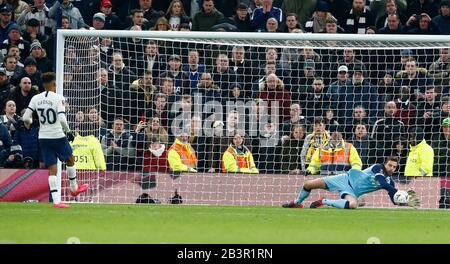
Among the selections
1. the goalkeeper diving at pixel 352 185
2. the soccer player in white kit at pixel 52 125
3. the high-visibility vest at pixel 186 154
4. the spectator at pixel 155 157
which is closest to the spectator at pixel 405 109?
the goalkeeper diving at pixel 352 185

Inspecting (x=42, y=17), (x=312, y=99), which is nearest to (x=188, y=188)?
(x=312, y=99)

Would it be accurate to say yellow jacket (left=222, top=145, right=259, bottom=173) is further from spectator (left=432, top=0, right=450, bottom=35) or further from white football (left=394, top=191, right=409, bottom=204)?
spectator (left=432, top=0, right=450, bottom=35)

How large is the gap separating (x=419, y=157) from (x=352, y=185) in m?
2.02

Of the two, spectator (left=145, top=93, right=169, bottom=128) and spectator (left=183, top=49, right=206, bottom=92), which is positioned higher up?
spectator (left=183, top=49, right=206, bottom=92)

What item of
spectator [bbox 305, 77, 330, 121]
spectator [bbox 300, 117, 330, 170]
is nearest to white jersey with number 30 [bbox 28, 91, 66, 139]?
spectator [bbox 300, 117, 330, 170]

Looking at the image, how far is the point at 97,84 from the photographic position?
20.9m

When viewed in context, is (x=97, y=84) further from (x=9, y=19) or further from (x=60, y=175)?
(x=9, y=19)

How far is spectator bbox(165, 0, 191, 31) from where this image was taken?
2492 cm

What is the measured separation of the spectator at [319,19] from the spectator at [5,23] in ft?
20.2

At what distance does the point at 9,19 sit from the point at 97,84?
18.7 ft

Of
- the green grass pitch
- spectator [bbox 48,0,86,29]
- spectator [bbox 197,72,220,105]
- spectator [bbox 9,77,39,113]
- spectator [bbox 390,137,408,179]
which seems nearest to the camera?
the green grass pitch

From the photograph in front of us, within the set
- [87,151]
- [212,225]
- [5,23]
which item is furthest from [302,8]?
[212,225]

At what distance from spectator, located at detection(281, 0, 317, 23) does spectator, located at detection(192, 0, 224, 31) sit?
1.53m

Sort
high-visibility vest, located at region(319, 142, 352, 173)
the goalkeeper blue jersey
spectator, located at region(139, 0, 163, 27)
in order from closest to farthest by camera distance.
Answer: the goalkeeper blue jersey → high-visibility vest, located at region(319, 142, 352, 173) → spectator, located at region(139, 0, 163, 27)
